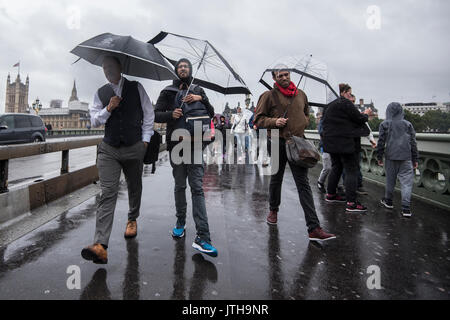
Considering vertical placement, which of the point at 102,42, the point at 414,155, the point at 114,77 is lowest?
the point at 414,155

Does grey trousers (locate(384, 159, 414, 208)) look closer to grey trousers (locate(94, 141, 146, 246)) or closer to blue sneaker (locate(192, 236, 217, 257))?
blue sneaker (locate(192, 236, 217, 257))

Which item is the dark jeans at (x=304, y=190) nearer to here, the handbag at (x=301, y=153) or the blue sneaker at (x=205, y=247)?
the handbag at (x=301, y=153)

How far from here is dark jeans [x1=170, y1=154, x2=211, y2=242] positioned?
315 cm

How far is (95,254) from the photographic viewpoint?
2.65 metres

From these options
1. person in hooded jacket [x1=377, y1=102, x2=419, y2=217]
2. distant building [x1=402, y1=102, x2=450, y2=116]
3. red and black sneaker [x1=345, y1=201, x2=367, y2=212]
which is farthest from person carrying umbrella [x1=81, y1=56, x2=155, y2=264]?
distant building [x1=402, y1=102, x2=450, y2=116]

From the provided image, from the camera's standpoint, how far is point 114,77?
308 centimetres

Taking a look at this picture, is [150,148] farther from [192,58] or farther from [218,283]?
[218,283]

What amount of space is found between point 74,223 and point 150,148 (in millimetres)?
1610

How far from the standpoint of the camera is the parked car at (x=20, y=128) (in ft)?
47.9

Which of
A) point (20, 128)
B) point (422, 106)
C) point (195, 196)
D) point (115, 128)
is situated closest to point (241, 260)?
point (195, 196)

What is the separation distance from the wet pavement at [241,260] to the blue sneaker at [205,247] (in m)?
0.07

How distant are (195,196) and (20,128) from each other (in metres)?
16.0

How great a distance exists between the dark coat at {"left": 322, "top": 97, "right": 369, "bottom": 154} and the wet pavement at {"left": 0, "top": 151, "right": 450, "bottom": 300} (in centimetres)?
111
